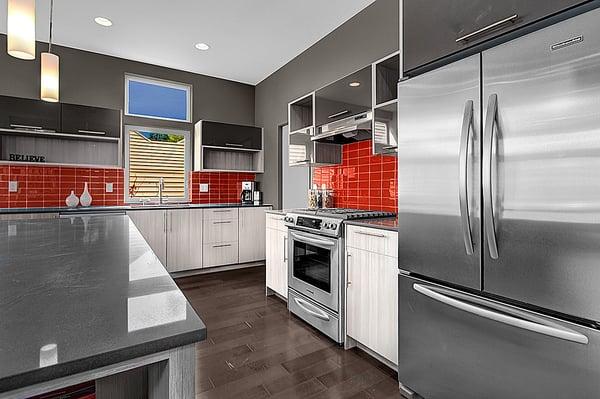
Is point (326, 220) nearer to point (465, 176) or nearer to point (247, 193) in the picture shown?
point (465, 176)

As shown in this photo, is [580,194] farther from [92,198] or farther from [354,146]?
[92,198]

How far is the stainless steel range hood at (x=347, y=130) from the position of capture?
9.02 feet

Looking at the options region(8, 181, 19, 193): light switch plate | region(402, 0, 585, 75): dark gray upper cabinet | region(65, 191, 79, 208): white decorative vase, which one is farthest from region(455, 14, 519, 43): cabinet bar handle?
region(8, 181, 19, 193): light switch plate

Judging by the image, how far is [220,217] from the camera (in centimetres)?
469

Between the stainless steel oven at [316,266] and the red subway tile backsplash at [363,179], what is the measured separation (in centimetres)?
77

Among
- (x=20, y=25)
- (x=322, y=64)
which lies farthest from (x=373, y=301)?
(x=322, y=64)

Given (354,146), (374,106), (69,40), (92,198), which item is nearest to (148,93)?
(69,40)

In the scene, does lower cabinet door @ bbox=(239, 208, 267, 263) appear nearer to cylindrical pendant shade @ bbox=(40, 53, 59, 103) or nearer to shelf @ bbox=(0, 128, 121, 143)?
shelf @ bbox=(0, 128, 121, 143)

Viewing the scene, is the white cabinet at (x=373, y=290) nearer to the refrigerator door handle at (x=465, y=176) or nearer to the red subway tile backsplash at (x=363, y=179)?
the refrigerator door handle at (x=465, y=176)

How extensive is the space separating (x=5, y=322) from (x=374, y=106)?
243 centimetres

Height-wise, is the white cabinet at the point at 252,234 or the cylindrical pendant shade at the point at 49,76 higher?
the cylindrical pendant shade at the point at 49,76

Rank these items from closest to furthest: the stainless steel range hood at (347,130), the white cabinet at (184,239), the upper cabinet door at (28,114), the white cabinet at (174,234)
Result: 1. the stainless steel range hood at (347,130)
2. the upper cabinet door at (28,114)
3. the white cabinet at (174,234)
4. the white cabinet at (184,239)

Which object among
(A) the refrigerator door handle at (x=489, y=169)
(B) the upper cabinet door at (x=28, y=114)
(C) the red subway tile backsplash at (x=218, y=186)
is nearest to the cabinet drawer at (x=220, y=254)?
(C) the red subway tile backsplash at (x=218, y=186)

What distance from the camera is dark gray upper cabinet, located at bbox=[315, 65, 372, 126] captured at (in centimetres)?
276
